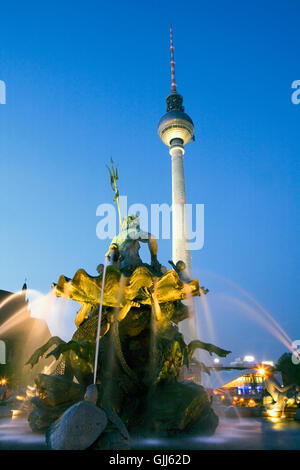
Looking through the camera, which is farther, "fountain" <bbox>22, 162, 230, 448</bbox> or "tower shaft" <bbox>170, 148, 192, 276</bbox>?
"tower shaft" <bbox>170, 148, 192, 276</bbox>

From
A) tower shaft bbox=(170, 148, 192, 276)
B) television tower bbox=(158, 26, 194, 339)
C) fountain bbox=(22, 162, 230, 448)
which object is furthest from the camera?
television tower bbox=(158, 26, 194, 339)

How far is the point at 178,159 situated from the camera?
71938 millimetres

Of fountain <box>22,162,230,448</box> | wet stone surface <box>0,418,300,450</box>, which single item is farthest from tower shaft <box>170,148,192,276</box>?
wet stone surface <box>0,418,300,450</box>

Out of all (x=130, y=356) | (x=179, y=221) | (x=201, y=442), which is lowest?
(x=201, y=442)

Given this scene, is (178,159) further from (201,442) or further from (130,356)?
(201,442)

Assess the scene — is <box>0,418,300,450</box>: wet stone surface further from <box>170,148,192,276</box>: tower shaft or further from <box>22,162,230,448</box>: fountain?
<box>170,148,192,276</box>: tower shaft

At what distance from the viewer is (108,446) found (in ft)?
17.7

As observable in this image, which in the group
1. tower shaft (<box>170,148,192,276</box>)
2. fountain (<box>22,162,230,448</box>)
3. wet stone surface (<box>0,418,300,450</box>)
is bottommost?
wet stone surface (<box>0,418,300,450</box>)

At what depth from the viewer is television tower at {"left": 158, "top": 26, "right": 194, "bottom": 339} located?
66.6 metres

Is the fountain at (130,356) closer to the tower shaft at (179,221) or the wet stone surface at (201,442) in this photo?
the wet stone surface at (201,442)

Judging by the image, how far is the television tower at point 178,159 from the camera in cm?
6662

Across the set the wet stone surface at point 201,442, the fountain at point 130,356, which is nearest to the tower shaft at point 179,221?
the fountain at point 130,356

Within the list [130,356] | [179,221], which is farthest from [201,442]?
[179,221]
